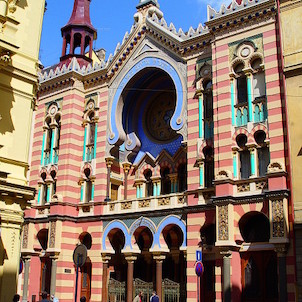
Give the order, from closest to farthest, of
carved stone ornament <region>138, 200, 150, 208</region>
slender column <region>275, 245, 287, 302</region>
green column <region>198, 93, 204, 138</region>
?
slender column <region>275, 245, 287, 302</region> < green column <region>198, 93, 204, 138</region> < carved stone ornament <region>138, 200, 150, 208</region>

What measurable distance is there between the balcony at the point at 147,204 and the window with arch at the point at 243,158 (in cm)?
363

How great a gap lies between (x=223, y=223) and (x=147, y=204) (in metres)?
6.12

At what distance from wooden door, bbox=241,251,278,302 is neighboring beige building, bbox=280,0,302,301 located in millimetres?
1922

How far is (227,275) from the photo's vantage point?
2088 cm

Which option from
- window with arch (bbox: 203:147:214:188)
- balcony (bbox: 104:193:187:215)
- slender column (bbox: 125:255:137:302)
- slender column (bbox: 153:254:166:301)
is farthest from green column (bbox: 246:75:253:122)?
slender column (bbox: 125:255:137:302)

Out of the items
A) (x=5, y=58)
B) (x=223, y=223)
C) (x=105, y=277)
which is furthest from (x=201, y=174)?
(x=5, y=58)

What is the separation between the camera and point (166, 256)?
89.0 feet

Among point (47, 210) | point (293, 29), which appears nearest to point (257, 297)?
point (293, 29)

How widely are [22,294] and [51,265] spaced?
108 inches

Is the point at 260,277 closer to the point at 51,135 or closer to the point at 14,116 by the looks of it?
the point at 14,116

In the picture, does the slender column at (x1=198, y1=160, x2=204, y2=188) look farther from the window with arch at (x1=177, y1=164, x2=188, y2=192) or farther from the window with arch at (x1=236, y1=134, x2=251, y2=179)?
the window with arch at (x1=177, y1=164, x2=188, y2=192)

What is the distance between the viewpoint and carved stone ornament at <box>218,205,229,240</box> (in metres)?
21.2

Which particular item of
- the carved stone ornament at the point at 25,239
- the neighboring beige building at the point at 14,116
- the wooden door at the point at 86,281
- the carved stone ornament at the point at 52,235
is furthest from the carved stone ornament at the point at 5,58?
the carved stone ornament at the point at 25,239

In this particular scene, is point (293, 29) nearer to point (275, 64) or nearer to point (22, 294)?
point (275, 64)
